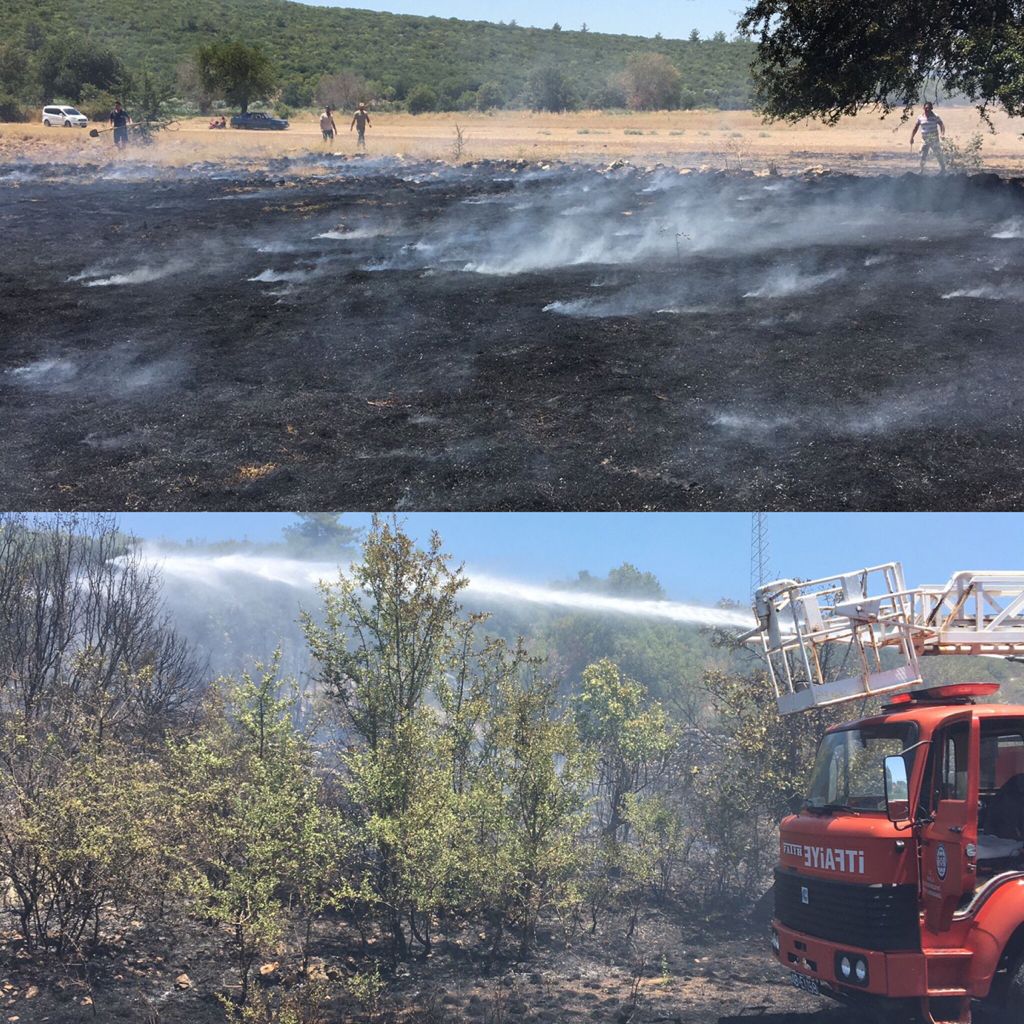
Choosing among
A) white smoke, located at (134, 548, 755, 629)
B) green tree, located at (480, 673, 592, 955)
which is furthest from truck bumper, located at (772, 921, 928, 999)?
white smoke, located at (134, 548, 755, 629)

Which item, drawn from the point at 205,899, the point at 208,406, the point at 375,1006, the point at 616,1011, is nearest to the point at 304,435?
the point at 208,406

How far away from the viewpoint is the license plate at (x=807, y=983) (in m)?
9.57

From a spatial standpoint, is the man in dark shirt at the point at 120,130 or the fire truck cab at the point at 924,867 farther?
the man in dark shirt at the point at 120,130

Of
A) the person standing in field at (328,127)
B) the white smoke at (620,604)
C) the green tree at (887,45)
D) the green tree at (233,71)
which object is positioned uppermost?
the green tree at (233,71)

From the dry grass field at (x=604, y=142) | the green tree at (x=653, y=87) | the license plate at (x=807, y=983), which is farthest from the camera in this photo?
the green tree at (x=653, y=87)

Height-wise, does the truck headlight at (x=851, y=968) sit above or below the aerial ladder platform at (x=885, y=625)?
below

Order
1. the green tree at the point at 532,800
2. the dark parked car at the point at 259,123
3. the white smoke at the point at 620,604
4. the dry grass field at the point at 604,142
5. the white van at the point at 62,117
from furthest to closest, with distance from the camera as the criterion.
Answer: the dark parked car at the point at 259,123 → the white van at the point at 62,117 → the dry grass field at the point at 604,142 → the white smoke at the point at 620,604 → the green tree at the point at 532,800

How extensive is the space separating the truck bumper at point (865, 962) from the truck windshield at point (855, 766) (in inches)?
48.0

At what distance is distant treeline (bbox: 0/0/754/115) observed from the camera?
72.9 m

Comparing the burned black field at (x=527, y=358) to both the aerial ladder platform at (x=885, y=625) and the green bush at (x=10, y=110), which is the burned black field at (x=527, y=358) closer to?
the aerial ladder platform at (x=885, y=625)

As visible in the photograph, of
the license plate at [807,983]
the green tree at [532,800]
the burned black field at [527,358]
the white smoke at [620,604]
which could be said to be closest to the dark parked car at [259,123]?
the white smoke at [620,604]

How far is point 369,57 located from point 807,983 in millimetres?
94623

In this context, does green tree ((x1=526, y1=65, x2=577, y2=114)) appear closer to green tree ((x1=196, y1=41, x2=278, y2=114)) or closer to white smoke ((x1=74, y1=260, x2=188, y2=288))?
green tree ((x1=196, y1=41, x2=278, y2=114))

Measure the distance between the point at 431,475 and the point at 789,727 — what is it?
9509mm
